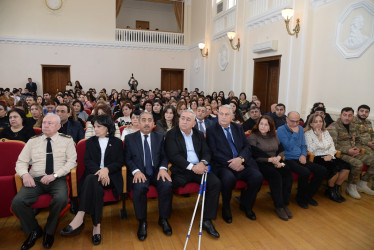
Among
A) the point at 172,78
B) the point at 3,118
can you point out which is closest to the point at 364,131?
the point at 3,118

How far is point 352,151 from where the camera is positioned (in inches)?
152

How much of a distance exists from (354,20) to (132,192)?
16.8 ft

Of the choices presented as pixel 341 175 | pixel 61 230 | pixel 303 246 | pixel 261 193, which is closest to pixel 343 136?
pixel 341 175

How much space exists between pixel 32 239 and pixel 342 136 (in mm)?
4165

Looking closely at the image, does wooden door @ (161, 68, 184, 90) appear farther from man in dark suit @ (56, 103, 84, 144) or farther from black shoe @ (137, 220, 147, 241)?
black shoe @ (137, 220, 147, 241)

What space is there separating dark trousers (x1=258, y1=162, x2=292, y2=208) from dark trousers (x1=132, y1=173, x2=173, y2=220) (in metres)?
1.25

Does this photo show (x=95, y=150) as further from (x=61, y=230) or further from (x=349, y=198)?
(x=349, y=198)

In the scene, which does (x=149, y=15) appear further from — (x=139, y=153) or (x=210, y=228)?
(x=210, y=228)

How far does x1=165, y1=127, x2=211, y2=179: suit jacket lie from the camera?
2.99 meters

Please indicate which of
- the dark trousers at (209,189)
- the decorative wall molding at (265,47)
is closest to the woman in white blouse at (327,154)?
the dark trousers at (209,189)

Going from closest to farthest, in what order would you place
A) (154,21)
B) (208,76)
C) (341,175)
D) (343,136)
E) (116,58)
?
1. (341,175)
2. (343,136)
3. (208,76)
4. (116,58)
5. (154,21)

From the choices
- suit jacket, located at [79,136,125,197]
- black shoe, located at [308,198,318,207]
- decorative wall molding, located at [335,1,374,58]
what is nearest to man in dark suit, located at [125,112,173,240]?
suit jacket, located at [79,136,125,197]

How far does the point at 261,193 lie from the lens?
3.90 metres

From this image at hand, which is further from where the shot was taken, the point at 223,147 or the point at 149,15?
the point at 149,15
